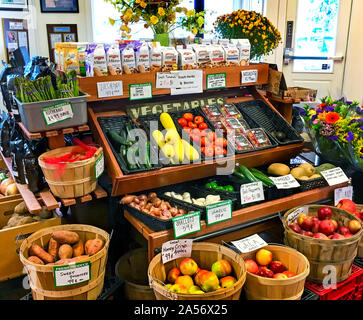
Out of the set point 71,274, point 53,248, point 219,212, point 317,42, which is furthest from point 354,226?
point 317,42

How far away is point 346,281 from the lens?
201 centimetres

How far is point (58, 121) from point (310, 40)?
4.33 metres

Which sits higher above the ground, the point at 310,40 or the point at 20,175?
the point at 310,40

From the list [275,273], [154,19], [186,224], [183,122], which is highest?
[154,19]

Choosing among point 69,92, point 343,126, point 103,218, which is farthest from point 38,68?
point 343,126

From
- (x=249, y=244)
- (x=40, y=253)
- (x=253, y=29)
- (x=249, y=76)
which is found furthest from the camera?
(x=253, y=29)

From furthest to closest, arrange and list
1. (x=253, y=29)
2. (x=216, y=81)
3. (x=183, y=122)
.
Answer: (x=253, y=29), (x=216, y=81), (x=183, y=122)

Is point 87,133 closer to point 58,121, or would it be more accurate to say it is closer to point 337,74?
point 58,121

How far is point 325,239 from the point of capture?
6.33 ft

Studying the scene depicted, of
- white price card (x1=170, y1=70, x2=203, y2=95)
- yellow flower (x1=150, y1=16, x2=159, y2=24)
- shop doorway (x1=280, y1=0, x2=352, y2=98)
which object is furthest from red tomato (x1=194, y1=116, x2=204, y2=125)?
shop doorway (x1=280, y1=0, x2=352, y2=98)

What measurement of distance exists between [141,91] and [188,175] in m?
0.58

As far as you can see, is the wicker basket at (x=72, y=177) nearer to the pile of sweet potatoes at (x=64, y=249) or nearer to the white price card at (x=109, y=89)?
the pile of sweet potatoes at (x=64, y=249)

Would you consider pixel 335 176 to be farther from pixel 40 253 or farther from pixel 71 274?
pixel 40 253

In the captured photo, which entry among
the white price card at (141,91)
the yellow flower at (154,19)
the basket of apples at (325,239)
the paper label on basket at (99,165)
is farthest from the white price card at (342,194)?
the yellow flower at (154,19)
